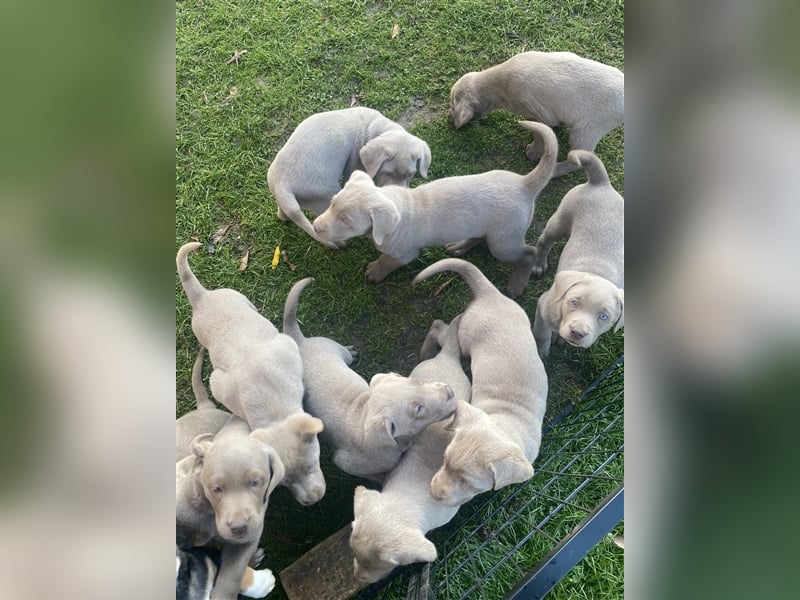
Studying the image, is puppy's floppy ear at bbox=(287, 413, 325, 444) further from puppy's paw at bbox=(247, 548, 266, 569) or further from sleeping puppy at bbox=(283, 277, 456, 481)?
puppy's paw at bbox=(247, 548, 266, 569)

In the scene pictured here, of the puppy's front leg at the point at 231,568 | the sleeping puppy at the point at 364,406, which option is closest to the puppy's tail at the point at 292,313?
the sleeping puppy at the point at 364,406

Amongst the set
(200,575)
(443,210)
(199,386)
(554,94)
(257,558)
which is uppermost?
(554,94)

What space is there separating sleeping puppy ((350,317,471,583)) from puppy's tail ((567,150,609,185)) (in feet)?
4.85

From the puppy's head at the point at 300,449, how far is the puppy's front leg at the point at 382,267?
1353mm

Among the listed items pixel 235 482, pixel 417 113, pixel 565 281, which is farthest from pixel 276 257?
pixel 565 281

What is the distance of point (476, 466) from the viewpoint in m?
2.70

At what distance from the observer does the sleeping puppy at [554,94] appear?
12.7 ft

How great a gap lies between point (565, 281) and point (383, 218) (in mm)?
1143

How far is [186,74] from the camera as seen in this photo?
4594mm

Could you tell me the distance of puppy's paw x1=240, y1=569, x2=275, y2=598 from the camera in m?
3.18

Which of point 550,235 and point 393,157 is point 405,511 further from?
point 393,157
